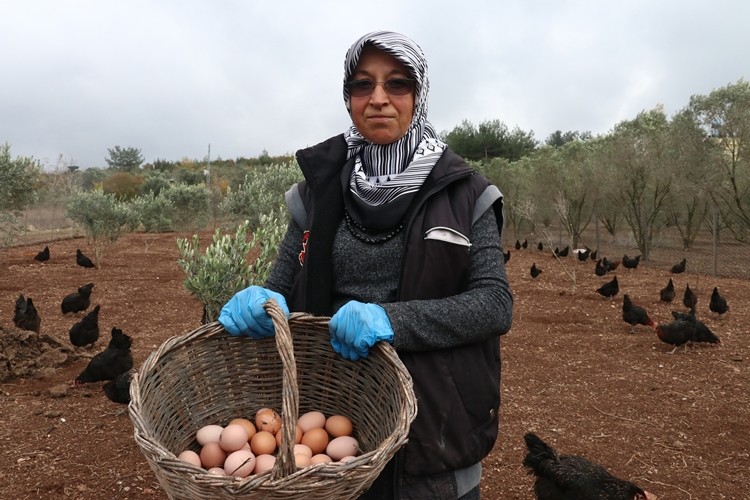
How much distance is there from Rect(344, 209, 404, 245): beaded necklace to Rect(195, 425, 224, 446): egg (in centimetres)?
77

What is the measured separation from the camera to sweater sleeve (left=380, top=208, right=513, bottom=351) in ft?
5.43

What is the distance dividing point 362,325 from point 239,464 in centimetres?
56

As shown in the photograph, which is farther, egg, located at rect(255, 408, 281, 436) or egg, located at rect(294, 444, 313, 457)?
egg, located at rect(255, 408, 281, 436)

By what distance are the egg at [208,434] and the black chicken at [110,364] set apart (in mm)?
3981

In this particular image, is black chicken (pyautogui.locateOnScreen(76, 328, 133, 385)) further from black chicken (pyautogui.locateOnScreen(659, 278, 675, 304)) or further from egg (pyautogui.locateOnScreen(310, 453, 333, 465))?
black chicken (pyautogui.locateOnScreen(659, 278, 675, 304))

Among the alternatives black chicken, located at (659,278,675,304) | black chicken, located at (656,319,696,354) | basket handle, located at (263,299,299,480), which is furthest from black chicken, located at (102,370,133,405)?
black chicken, located at (659,278,675,304)

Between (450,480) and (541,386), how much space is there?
4.88 m

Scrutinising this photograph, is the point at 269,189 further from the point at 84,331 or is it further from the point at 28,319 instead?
the point at 28,319

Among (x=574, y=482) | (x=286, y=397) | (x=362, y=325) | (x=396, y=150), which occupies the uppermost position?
(x=396, y=150)

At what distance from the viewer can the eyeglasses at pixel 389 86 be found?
6.12ft

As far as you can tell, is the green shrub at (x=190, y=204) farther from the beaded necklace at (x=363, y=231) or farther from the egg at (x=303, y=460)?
the egg at (x=303, y=460)

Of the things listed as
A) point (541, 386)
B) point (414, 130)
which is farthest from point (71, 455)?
point (541, 386)

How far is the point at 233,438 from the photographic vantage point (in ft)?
5.98

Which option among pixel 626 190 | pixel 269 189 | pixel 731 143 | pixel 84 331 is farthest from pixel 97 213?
pixel 731 143
